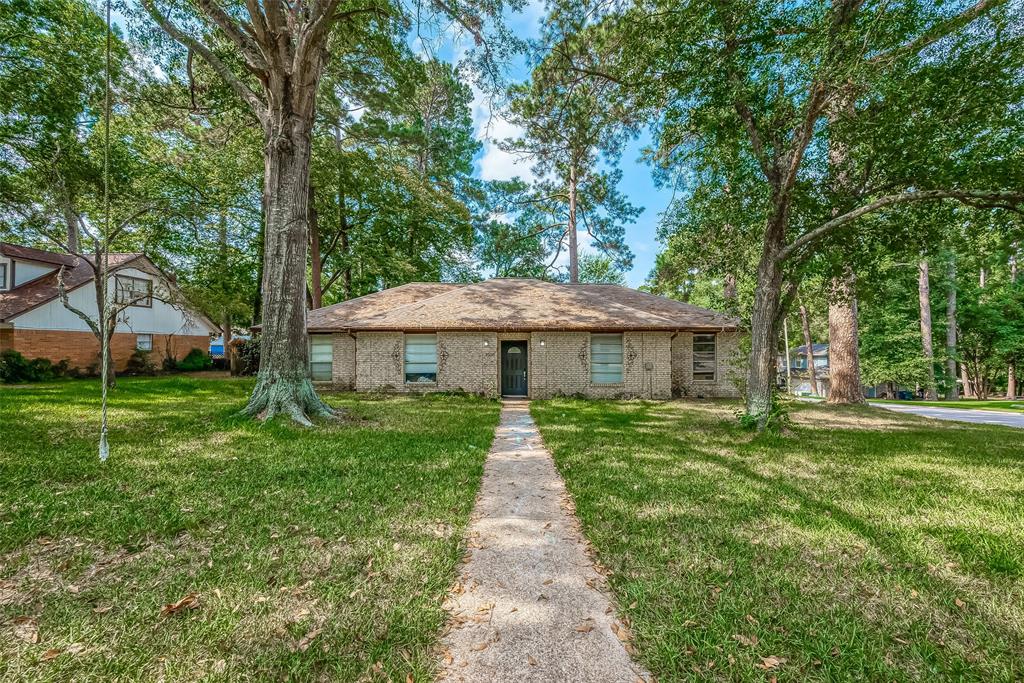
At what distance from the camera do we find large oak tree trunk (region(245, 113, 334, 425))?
823 cm

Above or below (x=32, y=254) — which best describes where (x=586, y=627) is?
below

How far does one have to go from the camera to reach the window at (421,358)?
551 inches

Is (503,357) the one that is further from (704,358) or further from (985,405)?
(985,405)

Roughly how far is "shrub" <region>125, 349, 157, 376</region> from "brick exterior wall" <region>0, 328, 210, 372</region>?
205mm

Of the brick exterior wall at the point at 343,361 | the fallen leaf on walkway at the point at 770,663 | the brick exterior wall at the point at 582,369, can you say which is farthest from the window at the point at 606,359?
the fallen leaf on walkway at the point at 770,663

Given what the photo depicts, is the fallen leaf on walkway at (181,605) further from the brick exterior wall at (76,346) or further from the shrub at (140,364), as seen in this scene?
the shrub at (140,364)

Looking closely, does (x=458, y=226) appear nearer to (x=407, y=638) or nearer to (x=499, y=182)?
(x=499, y=182)

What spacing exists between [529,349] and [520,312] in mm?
1466

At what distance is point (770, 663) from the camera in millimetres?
2016

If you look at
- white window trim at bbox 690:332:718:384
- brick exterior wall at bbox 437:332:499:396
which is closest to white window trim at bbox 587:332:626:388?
white window trim at bbox 690:332:718:384

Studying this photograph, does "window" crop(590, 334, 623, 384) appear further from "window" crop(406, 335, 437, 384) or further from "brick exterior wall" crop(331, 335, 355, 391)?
"brick exterior wall" crop(331, 335, 355, 391)

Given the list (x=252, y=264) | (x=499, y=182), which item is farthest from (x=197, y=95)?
(x=499, y=182)

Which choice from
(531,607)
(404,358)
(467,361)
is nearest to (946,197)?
(531,607)

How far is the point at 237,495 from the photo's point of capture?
14.0 feet
